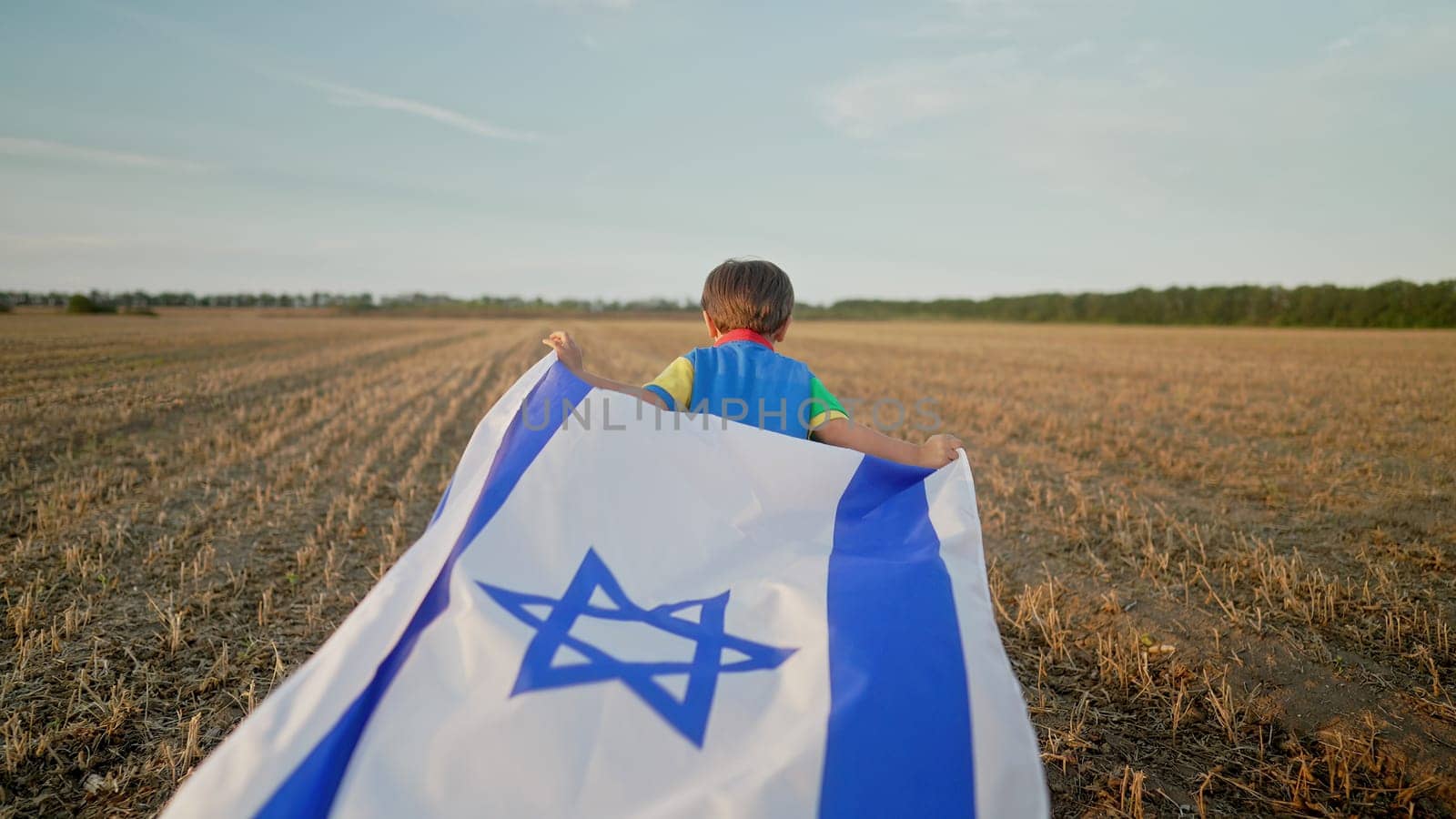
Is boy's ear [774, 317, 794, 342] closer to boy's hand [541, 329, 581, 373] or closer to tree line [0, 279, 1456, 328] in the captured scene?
boy's hand [541, 329, 581, 373]

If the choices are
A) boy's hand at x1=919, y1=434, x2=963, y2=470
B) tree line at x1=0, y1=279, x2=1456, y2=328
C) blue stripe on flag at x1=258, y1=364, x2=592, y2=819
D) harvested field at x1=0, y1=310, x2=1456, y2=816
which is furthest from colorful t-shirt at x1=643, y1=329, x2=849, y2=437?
tree line at x1=0, y1=279, x2=1456, y2=328

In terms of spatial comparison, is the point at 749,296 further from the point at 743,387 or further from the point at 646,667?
the point at 646,667

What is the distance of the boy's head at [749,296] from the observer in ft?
8.28

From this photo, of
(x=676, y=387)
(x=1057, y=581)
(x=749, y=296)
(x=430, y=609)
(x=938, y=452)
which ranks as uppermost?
(x=749, y=296)

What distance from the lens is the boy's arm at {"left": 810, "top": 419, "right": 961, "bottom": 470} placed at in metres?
2.50

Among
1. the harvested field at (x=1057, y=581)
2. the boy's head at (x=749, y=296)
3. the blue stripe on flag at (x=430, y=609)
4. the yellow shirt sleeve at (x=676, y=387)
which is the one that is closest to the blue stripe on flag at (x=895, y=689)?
the yellow shirt sleeve at (x=676, y=387)

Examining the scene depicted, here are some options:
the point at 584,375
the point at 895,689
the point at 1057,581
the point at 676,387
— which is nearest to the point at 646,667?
the point at 895,689

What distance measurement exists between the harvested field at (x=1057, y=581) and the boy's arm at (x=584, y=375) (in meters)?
1.85

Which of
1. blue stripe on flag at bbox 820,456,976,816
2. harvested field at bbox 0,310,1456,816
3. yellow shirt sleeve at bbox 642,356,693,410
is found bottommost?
harvested field at bbox 0,310,1456,816

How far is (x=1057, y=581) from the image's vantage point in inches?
164

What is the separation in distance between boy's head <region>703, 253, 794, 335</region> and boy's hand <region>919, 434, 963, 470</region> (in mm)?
698

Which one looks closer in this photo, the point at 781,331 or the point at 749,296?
the point at 749,296

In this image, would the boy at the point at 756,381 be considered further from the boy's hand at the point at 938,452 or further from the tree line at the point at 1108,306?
the tree line at the point at 1108,306

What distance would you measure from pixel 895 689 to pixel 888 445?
42.8 inches
